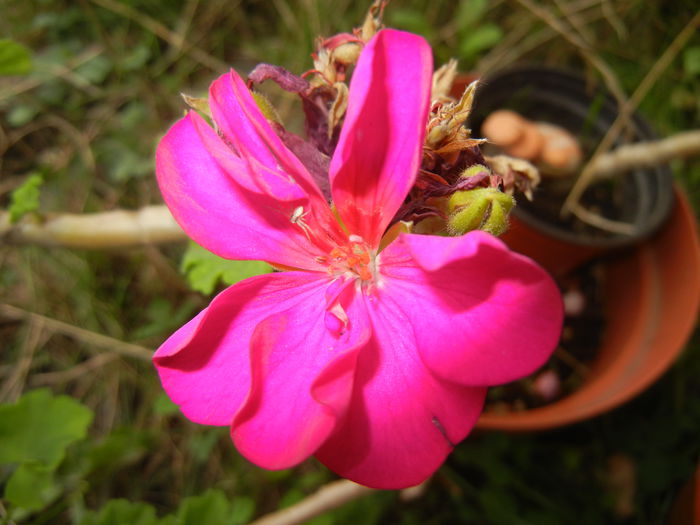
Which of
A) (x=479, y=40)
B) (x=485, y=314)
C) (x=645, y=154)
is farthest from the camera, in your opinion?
(x=479, y=40)

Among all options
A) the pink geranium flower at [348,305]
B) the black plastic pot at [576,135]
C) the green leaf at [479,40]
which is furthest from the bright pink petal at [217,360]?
the green leaf at [479,40]

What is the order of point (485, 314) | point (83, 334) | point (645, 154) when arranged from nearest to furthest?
point (485, 314) → point (645, 154) → point (83, 334)

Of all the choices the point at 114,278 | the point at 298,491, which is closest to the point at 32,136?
the point at 114,278

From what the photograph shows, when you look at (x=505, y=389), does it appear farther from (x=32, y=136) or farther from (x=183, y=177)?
(x=32, y=136)

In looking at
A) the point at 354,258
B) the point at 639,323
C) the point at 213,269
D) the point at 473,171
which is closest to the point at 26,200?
the point at 213,269

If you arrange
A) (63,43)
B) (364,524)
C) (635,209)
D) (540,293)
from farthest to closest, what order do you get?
(63,43) < (635,209) < (364,524) < (540,293)

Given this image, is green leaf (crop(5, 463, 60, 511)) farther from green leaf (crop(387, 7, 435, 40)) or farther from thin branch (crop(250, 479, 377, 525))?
green leaf (crop(387, 7, 435, 40))

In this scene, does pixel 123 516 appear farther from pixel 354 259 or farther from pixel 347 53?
pixel 347 53

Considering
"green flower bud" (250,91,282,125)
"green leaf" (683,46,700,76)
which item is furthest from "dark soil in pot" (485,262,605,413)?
"green flower bud" (250,91,282,125)
